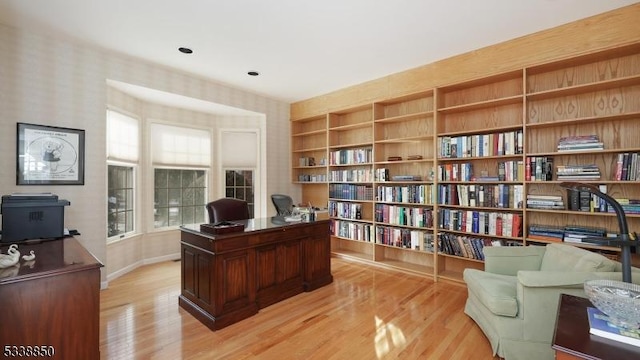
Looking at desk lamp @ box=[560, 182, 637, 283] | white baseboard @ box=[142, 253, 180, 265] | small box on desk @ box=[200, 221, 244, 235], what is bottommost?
white baseboard @ box=[142, 253, 180, 265]

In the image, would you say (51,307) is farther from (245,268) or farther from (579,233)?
(579,233)

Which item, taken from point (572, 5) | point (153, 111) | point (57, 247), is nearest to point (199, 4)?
point (57, 247)

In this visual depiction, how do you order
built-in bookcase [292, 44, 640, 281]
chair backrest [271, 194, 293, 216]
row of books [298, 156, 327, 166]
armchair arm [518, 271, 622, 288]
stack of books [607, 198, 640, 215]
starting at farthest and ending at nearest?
row of books [298, 156, 327, 166]
chair backrest [271, 194, 293, 216]
built-in bookcase [292, 44, 640, 281]
stack of books [607, 198, 640, 215]
armchair arm [518, 271, 622, 288]

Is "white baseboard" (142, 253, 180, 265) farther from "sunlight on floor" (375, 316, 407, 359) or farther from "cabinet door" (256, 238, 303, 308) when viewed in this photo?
"sunlight on floor" (375, 316, 407, 359)

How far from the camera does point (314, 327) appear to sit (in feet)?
Answer: 8.53

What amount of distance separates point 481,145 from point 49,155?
15.7ft

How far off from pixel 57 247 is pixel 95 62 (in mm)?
2365

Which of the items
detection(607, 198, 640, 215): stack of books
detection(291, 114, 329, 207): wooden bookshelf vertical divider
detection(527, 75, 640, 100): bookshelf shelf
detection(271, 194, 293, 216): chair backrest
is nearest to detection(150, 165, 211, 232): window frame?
detection(291, 114, 329, 207): wooden bookshelf vertical divider

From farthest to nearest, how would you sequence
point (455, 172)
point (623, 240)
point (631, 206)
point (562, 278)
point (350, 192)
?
point (350, 192) < point (455, 172) < point (631, 206) < point (562, 278) < point (623, 240)

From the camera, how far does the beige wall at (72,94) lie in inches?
113

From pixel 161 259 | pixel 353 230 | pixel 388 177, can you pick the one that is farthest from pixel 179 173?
pixel 388 177

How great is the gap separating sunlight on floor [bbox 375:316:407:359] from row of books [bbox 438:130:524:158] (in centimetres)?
220

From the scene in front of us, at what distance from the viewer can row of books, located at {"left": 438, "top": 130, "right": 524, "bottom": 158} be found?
3223 mm

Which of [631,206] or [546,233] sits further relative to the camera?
[546,233]
